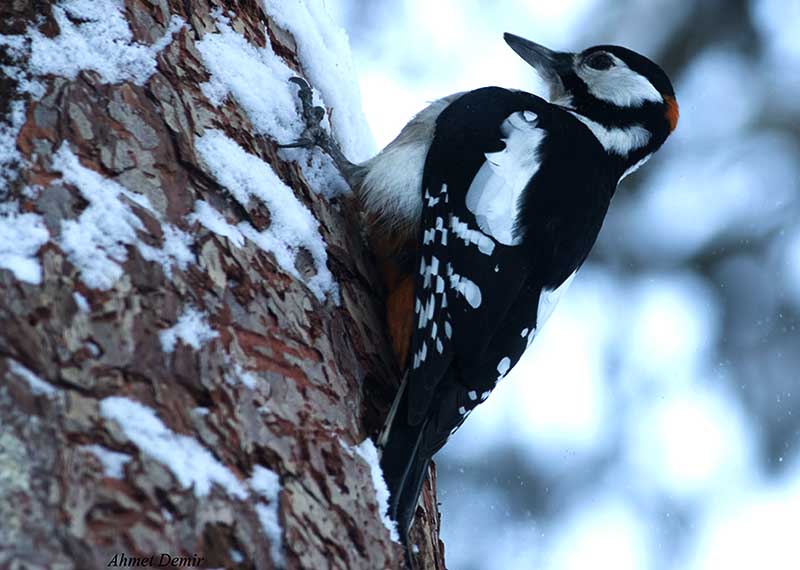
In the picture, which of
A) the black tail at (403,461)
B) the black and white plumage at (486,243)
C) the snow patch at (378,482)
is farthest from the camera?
the black and white plumage at (486,243)

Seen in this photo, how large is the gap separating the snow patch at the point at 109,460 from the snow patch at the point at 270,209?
23.6 inches

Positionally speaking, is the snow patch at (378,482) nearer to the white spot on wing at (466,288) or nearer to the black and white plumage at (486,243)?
the black and white plumage at (486,243)

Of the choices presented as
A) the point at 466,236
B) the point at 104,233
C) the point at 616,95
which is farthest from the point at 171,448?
the point at 616,95

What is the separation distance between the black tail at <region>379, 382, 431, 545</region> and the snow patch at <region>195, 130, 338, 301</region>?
31cm

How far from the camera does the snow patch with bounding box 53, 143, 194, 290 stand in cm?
173

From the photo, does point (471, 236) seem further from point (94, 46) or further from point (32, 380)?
point (32, 380)

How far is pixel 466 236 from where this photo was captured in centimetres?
256

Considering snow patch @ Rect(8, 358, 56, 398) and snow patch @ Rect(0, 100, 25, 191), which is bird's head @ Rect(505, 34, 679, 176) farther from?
snow patch @ Rect(8, 358, 56, 398)

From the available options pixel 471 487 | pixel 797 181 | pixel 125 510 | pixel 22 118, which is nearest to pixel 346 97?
pixel 22 118

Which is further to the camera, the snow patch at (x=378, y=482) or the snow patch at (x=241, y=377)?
the snow patch at (x=378, y=482)

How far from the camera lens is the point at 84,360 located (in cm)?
161

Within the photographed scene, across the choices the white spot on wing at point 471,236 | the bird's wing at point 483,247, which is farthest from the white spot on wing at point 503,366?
the white spot on wing at point 471,236

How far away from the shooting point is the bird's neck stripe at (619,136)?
10.6 ft

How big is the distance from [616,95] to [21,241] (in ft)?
7.17
